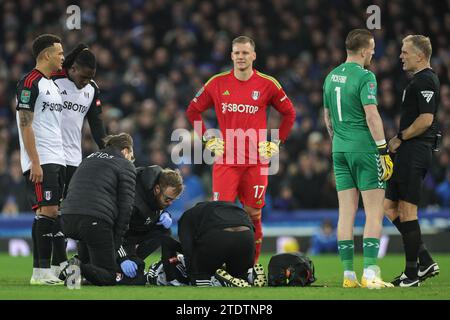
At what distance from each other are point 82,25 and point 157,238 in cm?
1240

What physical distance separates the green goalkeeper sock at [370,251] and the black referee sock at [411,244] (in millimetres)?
644

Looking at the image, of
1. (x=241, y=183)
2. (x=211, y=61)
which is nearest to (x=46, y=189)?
(x=241, y=183)

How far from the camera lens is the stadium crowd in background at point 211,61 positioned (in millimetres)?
18531

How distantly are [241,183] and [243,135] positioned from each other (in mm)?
555

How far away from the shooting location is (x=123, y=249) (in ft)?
33.4

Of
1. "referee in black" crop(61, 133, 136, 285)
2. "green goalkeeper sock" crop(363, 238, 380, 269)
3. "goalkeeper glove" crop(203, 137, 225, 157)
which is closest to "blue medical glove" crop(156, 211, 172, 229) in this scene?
"referee in black" crop(61, 133, 136, 285)

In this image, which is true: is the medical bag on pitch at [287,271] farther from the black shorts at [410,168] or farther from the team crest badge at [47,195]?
the team crest badge at [47,195]

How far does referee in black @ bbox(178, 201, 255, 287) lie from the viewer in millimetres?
9664

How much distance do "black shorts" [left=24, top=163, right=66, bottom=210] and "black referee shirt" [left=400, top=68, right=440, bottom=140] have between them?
11.7 feet

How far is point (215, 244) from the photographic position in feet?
31.6

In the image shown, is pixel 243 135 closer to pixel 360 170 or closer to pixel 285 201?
pixel 360 170

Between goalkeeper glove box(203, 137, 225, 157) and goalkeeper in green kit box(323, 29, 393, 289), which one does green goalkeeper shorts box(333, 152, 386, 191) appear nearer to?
goalkeeper in green kit box(323, 29, 393, 289)

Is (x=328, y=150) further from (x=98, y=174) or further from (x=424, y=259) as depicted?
(x=98, y=174)

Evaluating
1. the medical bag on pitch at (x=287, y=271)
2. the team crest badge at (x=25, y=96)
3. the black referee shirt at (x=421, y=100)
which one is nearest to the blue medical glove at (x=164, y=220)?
the medical bag on pitch at (x=287, y=271)
